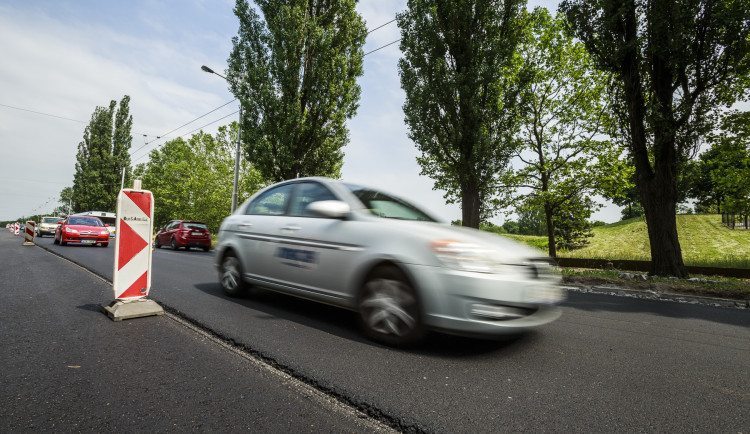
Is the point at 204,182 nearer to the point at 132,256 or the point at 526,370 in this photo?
the point at 132,256

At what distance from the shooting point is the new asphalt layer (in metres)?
1.92

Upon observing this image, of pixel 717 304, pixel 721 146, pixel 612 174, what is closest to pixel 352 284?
pixel 717 304

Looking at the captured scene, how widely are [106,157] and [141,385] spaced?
56.6 m

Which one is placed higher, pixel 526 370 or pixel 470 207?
pixel 470 207

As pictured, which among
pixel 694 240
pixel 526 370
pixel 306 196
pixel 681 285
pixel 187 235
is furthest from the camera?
pixel 694 240

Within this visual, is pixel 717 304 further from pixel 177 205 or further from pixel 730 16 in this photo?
pixel 177 205

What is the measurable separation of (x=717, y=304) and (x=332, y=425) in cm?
787

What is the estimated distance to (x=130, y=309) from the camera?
13.4 ft

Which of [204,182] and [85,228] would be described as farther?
[204,182]

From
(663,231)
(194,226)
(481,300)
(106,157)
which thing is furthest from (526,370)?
(106,157)

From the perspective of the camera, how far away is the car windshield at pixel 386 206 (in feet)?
12.8

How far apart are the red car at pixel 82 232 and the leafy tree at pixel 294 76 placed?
746 cm

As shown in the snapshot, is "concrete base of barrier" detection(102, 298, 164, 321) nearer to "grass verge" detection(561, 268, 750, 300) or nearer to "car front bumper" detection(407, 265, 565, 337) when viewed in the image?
"car front bumper" detection(407, 265, 565, 337)

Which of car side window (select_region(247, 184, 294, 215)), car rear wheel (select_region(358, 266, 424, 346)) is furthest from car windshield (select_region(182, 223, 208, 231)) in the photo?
car rear wheel (select_region(358, 266, 424, 346))
